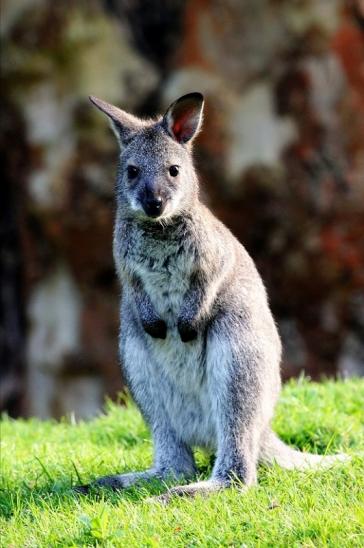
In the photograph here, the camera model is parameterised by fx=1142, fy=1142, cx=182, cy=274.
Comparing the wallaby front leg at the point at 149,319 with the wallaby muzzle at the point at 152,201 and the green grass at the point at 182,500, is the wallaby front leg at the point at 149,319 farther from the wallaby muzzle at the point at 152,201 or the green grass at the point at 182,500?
the green grass at the point at 182,500

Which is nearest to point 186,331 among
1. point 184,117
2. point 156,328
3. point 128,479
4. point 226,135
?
point 156,328

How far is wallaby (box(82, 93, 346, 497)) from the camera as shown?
5.98 meters

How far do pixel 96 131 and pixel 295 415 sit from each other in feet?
21.5

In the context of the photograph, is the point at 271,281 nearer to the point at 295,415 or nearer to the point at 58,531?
the point at 295,415

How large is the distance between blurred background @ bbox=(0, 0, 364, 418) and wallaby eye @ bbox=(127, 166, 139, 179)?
636 cm

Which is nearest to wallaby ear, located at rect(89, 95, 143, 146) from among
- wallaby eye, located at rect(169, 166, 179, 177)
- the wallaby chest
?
wallaby eye, located at rect(169, 166, 179, 177)

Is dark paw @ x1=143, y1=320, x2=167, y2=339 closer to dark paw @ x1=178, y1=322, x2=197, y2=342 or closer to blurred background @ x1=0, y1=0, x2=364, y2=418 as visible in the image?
dark paw @ x1=178, y1=322, x2=197, y2=342

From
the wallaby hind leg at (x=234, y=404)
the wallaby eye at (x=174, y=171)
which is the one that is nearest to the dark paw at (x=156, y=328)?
the wallaby hind leg at (x=234, y=404)

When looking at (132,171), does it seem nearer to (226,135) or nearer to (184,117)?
(184,117)

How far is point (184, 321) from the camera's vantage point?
604cm

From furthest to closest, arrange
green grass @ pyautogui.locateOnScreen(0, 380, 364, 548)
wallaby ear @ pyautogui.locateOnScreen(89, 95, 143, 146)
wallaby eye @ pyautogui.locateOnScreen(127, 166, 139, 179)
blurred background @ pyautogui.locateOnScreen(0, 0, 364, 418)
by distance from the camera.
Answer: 1. blurred background @ pyautogui.locateOnScreen(0, 0, 364, 418)
2. wallaby ear @ pyautogui.locateOnScreen(89, 95, 143, 146)
3. wallaby eye @ pyautogui.locateOnScreen(127, 166, 139, 179)
4. green grass @ pyautogui.locateOnScreen(0, 380, 364, 548)

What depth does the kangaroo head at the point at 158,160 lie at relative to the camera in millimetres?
6137

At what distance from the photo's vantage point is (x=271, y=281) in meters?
13.0

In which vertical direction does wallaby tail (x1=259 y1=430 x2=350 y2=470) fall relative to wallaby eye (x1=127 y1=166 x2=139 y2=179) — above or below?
below
